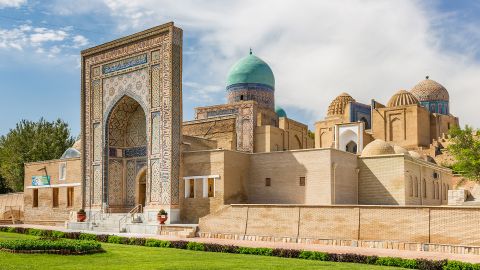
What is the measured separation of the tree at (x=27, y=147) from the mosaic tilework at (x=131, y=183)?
15.2 meters

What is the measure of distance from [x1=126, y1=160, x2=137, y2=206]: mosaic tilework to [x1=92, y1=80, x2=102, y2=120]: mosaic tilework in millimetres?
2594

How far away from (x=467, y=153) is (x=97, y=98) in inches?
739

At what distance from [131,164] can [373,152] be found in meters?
10.7

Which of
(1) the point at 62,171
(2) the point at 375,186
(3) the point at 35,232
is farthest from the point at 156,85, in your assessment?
(2) the point at 375,186

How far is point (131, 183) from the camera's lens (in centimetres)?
2534

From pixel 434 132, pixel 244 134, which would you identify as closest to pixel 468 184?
pixel 434 132

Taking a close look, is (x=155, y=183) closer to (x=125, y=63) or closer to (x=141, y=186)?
(x=141, y=186)

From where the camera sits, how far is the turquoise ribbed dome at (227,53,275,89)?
33.5 meters

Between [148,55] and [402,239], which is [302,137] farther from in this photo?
[402,239]

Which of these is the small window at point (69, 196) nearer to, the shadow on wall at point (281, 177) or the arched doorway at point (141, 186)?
the arched doorway at point (141, 186)

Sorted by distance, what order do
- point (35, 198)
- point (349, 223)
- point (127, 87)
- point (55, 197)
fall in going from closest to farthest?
point (349, 223) → point (127, 87) → point (55, 197) → point (35, 198)

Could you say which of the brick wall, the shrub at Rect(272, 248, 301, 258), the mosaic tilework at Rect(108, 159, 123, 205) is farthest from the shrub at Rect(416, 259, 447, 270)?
the mosaic tilework at Rect(108, 159, 123, 205)

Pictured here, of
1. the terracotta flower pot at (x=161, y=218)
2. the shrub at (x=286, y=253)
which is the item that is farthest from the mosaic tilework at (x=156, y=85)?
the shrub at (x=286, y=253)

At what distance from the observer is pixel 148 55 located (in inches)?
923
